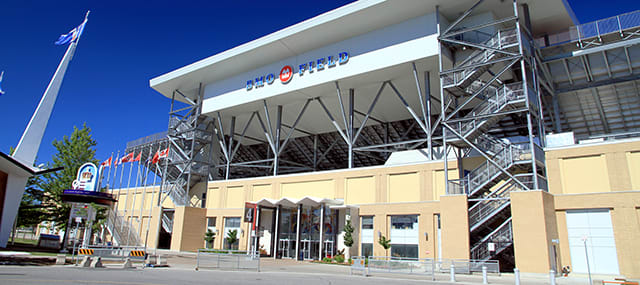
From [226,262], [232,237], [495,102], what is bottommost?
[226,262]

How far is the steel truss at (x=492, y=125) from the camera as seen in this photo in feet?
91.5

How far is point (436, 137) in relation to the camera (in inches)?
1407

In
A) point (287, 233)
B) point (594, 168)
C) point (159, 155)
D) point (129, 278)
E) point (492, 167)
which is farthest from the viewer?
point (159, 155)

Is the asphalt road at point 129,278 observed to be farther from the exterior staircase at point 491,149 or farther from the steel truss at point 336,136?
the steel truss at point 336,136

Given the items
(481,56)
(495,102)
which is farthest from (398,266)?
(481,56)

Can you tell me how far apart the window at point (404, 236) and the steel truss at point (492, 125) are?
4.61 meters

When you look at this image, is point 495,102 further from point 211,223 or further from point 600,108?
point 211,223

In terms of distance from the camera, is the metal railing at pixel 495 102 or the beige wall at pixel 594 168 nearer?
the beige wall at pixel 594 168

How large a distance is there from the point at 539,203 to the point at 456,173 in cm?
758

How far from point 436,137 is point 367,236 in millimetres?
10190

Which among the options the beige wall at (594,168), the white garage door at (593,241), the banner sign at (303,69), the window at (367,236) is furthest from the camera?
the banner sign at (303,69)

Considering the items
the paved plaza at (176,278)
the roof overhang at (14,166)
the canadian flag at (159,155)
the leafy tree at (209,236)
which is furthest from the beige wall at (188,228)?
the paved plaza at (176,278)

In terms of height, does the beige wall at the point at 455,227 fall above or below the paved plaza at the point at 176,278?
above

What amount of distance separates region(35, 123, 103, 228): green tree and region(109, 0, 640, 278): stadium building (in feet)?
25.8
